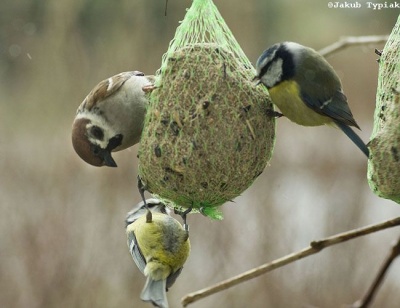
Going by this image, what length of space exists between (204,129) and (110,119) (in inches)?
17.1

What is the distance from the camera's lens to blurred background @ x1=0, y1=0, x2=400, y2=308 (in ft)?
17.6

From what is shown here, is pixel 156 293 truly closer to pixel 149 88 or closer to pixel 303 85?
pixel 149 88

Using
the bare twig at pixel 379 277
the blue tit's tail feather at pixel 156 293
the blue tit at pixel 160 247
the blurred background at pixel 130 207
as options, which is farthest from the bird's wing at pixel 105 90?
the blurred background at pixel 130 207

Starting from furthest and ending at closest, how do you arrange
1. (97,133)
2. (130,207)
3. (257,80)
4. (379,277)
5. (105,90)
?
(130,207) → (105,90) → (97,133) → (257,80) → (379,277)

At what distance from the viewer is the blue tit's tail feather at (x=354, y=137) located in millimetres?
2250

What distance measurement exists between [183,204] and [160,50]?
14.4ft

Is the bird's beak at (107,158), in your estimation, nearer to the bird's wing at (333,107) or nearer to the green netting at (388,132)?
the bird's wing at (333,107)

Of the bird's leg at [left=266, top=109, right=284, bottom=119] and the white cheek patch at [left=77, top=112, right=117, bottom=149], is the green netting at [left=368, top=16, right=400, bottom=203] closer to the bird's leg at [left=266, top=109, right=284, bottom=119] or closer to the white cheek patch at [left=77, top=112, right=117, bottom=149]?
the bird's leg at [left=266, top=109, right=284, bottom=119]

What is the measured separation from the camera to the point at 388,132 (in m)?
2.31

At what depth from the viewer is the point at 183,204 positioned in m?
2.46

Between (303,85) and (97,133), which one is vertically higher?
(303,85)

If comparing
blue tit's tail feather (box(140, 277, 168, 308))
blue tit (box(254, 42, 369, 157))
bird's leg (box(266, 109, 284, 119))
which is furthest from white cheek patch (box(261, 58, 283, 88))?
blue tit's tail feather (box(140, 277, 168, 308))

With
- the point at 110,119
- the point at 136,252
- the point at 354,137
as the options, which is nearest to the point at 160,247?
the point at 136,252

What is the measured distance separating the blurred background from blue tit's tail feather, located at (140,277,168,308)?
280cm
